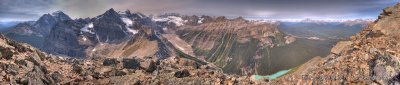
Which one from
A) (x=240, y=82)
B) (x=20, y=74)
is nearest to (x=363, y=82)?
(x=240, y=82)

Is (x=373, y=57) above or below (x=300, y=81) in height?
above

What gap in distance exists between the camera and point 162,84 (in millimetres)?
58656

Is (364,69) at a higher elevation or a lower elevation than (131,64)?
higher

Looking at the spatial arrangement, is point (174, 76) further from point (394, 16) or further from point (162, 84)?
point (394, 16)

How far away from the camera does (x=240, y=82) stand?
5709cm

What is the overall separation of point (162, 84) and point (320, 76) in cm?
2153

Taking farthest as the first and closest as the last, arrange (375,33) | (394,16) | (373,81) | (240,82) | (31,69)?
(394,16) < (375,33) < (31,69) < (240,82) < (373,81)

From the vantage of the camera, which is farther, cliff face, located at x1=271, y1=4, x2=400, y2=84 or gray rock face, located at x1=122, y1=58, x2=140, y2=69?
gray rock face, located at x1=122, y1=58, x2=140, y2=69

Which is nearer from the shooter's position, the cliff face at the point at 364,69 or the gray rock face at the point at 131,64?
the cliff face at the point at 364,69

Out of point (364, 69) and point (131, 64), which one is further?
point (131, 64)

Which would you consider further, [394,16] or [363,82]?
[394,16]

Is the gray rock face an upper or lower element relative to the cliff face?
lower

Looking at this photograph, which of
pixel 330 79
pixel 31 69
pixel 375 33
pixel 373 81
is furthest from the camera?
pixel 375 33

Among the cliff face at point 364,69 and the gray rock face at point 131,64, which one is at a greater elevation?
the cliff face at point 364,69
